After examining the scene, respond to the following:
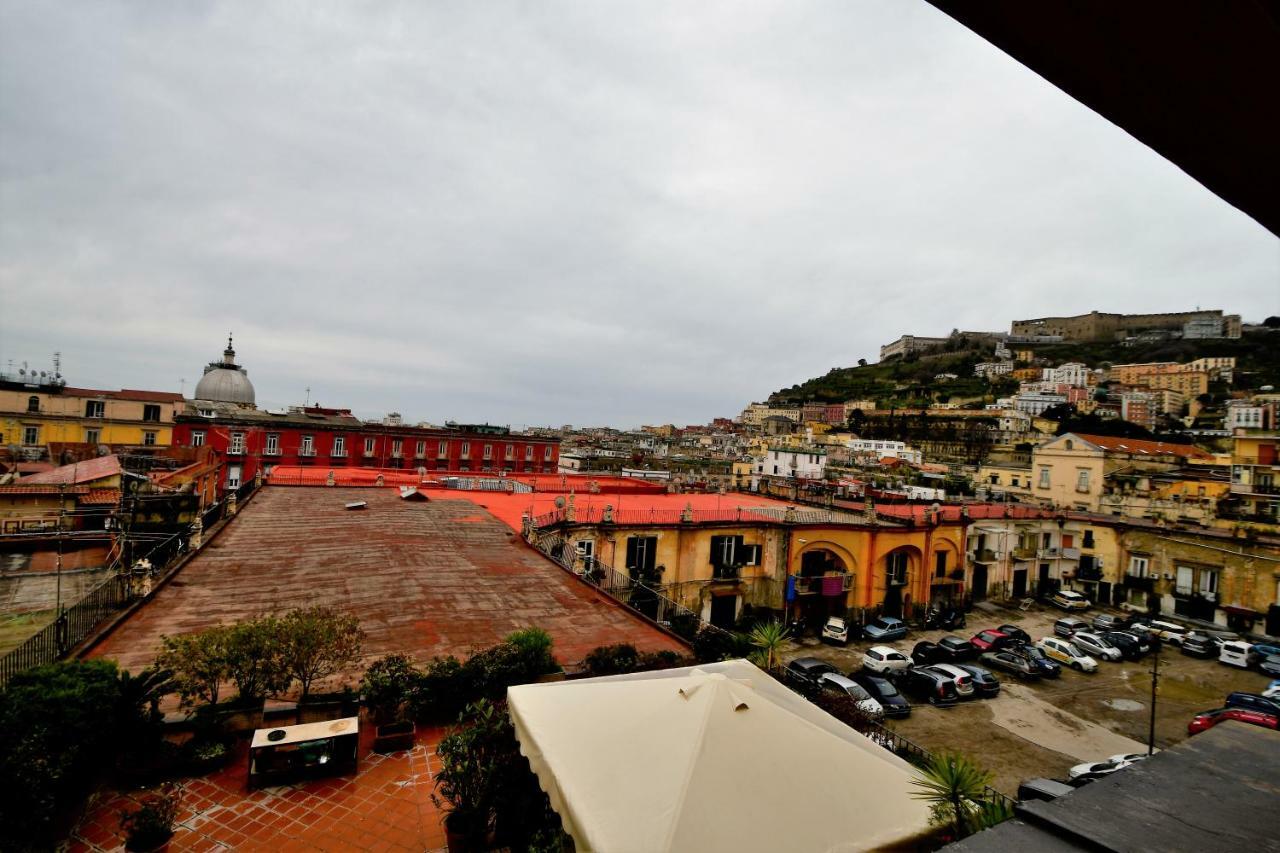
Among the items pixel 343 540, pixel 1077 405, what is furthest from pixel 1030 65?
pixel 1077 405

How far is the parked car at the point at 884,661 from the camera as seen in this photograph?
68.7ft

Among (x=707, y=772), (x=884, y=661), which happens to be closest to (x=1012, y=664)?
(x=884, y=661)

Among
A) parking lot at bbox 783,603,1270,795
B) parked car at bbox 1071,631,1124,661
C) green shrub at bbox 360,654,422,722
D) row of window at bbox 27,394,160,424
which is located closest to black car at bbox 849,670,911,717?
parking lot at bbox 783,603,1270,795

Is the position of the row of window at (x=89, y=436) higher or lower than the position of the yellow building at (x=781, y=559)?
higher

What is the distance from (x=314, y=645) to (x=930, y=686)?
61.7 ft

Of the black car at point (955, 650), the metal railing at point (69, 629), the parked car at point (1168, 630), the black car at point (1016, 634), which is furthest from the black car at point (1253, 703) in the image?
the metal railing at point (69, 629)

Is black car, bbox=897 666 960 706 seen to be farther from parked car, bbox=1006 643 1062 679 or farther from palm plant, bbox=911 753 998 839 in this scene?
palm plant, bbox=911 753 998 839

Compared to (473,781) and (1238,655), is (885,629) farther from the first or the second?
(473,781)

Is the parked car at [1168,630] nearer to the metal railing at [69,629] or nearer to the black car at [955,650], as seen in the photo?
the black car at [955,650]

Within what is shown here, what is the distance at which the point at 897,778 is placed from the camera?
5.34 m

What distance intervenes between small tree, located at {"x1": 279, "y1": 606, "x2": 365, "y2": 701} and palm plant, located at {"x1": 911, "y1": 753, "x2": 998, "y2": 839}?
Result: 7334mm

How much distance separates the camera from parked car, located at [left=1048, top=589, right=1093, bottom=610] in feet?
105

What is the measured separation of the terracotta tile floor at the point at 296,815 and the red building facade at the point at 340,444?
105 ft

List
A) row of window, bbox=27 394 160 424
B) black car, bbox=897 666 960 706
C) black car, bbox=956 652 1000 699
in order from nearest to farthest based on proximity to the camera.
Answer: black car, bbox=897 666 960 706, black car, bbox=956 652 1000 699, row of window, bbox=27 394 160 424
